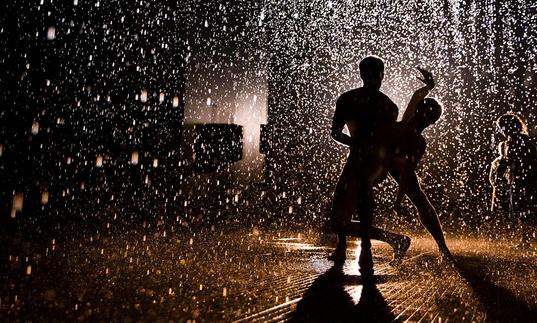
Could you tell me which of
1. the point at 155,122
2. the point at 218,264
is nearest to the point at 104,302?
the point at 218,264

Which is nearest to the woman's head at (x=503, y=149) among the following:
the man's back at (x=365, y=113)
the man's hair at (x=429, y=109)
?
the man's hair at (x=429, y=109)

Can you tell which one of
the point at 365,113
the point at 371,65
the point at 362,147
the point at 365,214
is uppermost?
the point at 371,65

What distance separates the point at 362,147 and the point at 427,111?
2.45ft

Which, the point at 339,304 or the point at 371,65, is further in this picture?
the point at 371,65

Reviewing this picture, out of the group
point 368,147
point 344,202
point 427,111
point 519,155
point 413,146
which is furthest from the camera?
point 519,155

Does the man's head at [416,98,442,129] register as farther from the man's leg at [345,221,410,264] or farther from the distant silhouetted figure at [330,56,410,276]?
the man's leg at [345,221,410,264]

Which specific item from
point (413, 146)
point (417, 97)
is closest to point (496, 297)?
point (413, 146)

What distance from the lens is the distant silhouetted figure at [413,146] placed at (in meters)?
3.81

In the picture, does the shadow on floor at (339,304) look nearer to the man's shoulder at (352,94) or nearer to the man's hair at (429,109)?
the man's shoulder at (352,94)

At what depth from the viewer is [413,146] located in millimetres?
3926

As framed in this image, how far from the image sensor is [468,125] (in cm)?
1445

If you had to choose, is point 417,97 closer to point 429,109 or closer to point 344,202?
point 429,109

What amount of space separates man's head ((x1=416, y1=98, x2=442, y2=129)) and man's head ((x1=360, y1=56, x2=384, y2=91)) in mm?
472

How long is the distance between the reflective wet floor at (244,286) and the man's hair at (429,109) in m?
1.12
